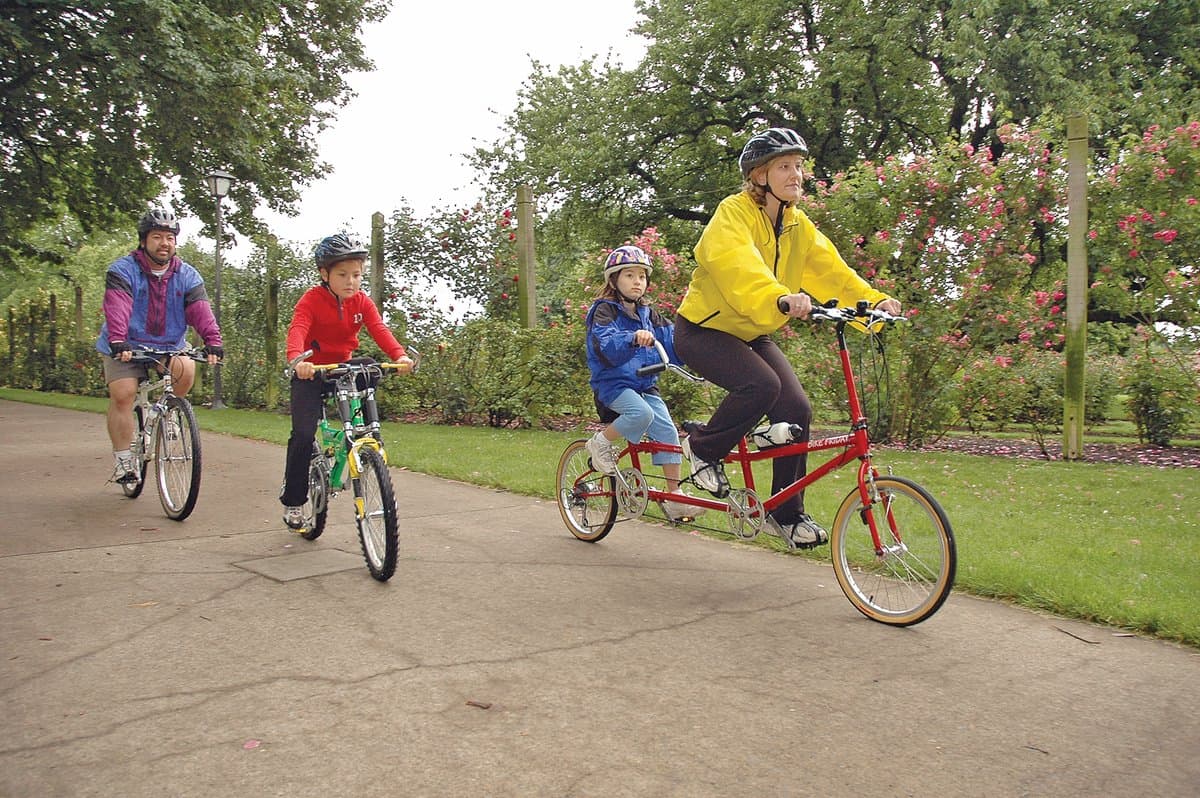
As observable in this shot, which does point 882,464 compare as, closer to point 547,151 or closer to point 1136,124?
point 1136,124

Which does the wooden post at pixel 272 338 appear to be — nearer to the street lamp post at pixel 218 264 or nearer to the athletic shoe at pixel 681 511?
the street lamp post at pixel 218 264

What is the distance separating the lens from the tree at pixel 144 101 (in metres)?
15.2

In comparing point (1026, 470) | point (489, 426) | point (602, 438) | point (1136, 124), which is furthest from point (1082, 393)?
point (1136, 124)

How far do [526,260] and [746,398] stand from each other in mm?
9442

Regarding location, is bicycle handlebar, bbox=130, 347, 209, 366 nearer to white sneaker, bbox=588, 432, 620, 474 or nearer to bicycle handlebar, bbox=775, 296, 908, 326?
white sneaker, bbox=588, 432, 620, 474

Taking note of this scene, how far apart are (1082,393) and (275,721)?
344 inches

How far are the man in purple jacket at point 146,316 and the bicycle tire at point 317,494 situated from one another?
4.34 feet

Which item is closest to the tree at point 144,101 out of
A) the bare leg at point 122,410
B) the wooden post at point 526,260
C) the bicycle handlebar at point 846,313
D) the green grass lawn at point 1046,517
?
the wooden post at point 526,260

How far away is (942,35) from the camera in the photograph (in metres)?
22.1

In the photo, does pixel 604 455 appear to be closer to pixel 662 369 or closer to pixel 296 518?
pixel 662 369

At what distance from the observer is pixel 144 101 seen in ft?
52.8

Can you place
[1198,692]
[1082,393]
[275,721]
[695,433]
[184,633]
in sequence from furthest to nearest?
1. [1082,393]
2. [695,433]
3. [184,633]
4. [1198,692]
5. [275,721]

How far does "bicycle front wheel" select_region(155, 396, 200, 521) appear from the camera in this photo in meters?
6.33

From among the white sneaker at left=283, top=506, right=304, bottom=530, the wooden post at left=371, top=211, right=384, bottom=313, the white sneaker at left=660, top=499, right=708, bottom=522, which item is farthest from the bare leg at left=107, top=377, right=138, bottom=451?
the wooden post at left=371, top=211, right=384, bottom=313
